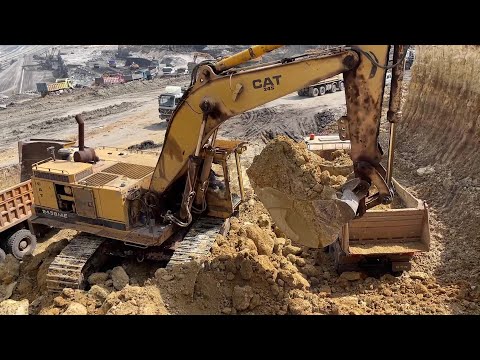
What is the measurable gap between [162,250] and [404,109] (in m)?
11.6

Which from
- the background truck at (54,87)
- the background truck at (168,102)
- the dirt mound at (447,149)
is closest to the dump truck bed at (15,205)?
the dirt mound at (447,149)

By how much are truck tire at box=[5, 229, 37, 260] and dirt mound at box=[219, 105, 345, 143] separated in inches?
408

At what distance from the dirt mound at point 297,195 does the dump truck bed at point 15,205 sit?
5.49 meters

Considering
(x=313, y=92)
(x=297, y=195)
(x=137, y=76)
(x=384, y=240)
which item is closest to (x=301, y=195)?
(x=297, y=195)

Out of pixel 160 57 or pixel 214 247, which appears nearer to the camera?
pixel 214 247

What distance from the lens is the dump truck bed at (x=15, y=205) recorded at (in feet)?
31.0

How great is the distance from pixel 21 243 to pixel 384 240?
790cm

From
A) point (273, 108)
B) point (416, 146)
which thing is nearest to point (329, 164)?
point (416, 146)

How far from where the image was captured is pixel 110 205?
769 cm

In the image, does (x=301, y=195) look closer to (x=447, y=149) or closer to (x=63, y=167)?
(x=63, y=167)

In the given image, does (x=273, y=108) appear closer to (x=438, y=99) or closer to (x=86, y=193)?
(x=438, y=99)

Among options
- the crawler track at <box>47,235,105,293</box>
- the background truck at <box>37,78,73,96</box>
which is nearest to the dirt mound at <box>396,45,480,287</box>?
the crawler track at <box>47,235,105,293</box>

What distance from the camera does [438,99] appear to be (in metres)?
13.9

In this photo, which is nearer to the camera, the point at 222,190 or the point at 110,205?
the point at 110,205
